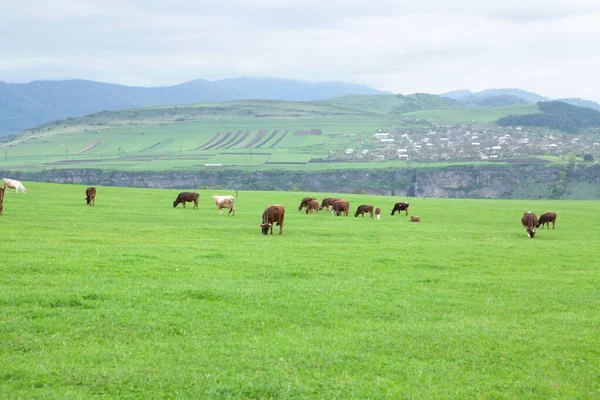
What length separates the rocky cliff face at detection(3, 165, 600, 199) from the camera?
14912cm

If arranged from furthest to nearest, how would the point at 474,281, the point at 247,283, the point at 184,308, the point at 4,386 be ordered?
the point at 474,281
the point at 247,283
the point at 184,308
the point at 4,386

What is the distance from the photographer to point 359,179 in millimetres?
155625

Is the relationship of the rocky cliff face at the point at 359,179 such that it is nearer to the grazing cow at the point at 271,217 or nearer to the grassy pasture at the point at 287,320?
the grazing cow at the point at 271,217

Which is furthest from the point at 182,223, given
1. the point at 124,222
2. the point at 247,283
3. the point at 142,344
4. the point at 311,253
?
the point at 142,344

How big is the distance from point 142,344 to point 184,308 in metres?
2.52

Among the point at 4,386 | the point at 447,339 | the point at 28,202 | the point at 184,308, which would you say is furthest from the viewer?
the point at 28,202

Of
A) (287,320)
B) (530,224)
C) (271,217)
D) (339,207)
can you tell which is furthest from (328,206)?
(287,320)

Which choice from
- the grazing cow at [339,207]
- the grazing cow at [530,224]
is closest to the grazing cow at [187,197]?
the grazing cow at [339,207]

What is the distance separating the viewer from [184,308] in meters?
13.6

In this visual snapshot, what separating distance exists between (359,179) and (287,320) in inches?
5642

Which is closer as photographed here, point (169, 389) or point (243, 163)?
point (169, 389)

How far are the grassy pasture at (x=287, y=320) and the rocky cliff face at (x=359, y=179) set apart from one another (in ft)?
406

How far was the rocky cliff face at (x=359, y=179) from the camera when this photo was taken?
149125 mm

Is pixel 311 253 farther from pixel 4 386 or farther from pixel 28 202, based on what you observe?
pixel 28 202
